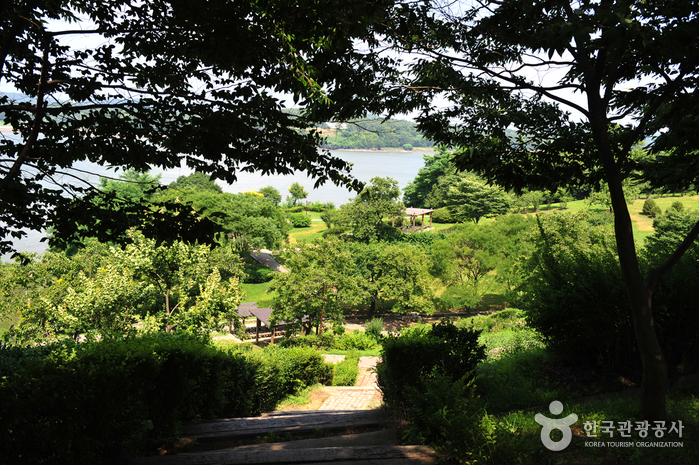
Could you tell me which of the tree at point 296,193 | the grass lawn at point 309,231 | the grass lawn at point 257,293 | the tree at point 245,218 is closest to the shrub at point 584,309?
the grass lawn at point 257,293


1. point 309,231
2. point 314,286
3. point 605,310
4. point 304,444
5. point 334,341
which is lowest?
point 334,341

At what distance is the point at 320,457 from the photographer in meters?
3.88

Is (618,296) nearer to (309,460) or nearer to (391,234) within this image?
(309,460)

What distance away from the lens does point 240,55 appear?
4191mm

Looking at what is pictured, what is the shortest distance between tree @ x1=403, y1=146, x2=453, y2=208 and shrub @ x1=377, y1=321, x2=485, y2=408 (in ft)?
191

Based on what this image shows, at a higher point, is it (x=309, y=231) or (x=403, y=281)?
(x=309, y=231)

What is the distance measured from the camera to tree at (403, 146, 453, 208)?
63125 mm

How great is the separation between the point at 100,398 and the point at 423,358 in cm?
429

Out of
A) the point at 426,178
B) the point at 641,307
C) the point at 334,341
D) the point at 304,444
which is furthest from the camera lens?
the point at 426,178

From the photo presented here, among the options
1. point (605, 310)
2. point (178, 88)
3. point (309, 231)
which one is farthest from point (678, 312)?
point (309, 231)

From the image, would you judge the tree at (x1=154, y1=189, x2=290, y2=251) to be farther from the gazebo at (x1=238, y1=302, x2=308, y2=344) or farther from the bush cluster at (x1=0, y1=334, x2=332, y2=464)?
the bush cluster at (x1=0, y1=334, x2=332, y2=464)

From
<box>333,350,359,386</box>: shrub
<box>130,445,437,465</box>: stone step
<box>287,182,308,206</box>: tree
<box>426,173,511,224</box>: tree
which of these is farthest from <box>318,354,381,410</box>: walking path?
<box>287,182,308,206</box>: tree

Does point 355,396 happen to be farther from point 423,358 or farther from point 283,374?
point 423,358

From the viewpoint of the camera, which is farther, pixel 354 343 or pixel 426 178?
pixel 426 178
